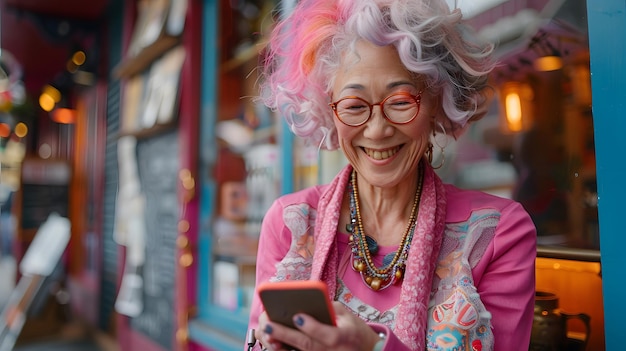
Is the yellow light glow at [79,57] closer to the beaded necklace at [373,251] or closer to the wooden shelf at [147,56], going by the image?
the wooden shelf at [147,56]

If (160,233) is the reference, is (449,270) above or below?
above

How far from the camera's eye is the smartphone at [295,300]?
806mm

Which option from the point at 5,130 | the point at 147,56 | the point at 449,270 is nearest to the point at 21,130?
the point at 5,130

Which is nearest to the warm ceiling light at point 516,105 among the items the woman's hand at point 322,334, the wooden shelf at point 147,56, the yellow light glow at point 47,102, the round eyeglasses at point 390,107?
the round eyeglasses at point 390,107

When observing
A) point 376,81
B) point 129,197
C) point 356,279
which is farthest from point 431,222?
point 129,197

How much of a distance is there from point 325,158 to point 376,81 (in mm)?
1108

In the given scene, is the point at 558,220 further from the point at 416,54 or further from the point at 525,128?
the point at 416,54

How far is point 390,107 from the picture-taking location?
109 cm

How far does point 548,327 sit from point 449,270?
1.58 feet

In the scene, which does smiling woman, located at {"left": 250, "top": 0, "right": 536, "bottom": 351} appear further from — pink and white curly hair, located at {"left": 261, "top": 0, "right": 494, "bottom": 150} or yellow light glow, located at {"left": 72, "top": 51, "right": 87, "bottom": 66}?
yellow light glow, located at {"left": 72, "top": 51, "right": 87, "bottom": 66}

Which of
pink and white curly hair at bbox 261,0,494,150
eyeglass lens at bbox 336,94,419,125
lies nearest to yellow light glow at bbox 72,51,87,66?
pink and white curly hair at bbox 261,0,494,150

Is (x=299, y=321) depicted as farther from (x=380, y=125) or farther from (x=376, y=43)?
(x=376, y=43)

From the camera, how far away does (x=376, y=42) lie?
108 centimetres

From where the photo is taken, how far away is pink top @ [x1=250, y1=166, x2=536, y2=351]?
99 cm
